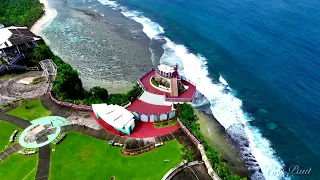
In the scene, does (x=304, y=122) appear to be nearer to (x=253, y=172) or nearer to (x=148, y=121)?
(x=253, y=172)

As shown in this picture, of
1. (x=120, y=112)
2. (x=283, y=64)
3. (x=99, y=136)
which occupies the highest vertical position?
(x=283, y=64)

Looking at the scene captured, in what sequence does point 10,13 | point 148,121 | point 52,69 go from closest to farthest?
point 148,121
point 52,69
point 10,13

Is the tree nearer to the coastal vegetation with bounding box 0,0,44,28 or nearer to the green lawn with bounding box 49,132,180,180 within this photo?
the green lawn with bounding box 49,132,180,180

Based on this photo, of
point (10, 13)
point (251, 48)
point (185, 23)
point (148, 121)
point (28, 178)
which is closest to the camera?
point (28, 178)

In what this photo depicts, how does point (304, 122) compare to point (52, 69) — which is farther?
point (52, 69)

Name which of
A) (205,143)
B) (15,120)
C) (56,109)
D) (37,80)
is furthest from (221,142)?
(37,80)

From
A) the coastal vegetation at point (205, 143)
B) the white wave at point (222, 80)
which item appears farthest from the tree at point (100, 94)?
the white wave at point (222, 80)

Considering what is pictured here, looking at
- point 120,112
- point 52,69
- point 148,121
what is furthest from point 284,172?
point 52,69

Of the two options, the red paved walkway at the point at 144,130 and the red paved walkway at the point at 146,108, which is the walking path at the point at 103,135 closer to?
the red paved walkway at the point at 144,130
